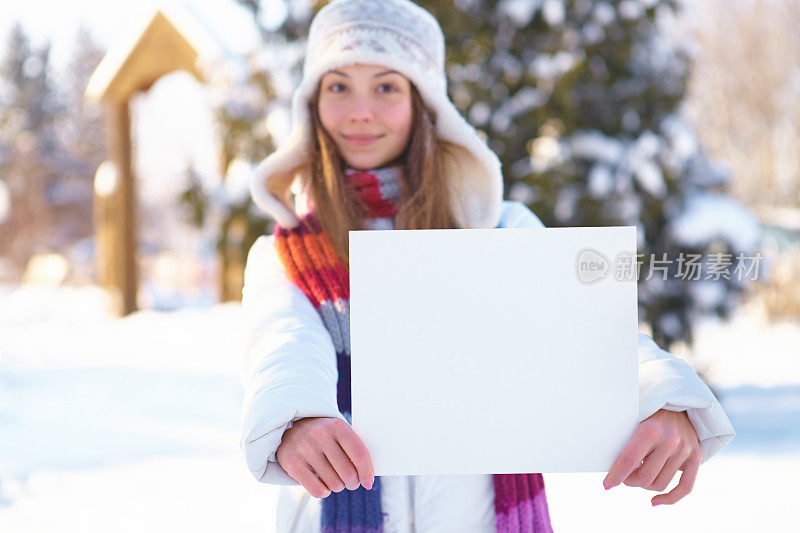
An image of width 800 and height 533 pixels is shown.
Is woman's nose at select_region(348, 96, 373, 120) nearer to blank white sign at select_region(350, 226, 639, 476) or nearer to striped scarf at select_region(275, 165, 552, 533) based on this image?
striped scarf at select_region(275, 165, 552, 533)

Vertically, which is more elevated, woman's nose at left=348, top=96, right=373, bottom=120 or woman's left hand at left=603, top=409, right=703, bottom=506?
woman's nose at left=348, top=96, right=373, bottom=120

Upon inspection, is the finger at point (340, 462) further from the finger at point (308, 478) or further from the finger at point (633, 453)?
the finger at point (633, 453)

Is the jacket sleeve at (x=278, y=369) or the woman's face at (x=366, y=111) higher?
the woman's face at (x=366, y=111)

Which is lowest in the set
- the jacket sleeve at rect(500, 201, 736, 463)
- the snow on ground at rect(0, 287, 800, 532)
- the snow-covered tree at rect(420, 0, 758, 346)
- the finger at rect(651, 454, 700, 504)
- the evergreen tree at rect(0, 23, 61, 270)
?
the snow on ground at rect(0, 287, 800, 532)

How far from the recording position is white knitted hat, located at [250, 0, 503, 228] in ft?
4.58

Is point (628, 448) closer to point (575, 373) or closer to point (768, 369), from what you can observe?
point (575, 373)

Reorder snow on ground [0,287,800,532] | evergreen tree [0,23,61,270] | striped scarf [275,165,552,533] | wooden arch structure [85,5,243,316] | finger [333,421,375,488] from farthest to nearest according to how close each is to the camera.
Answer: evergreen tree [0,23,61,270]
wooden arch structure [85,5,243,316]
snow on ground [0,287,800,532]
striped scarf [275,165,552,533]
finger [333,421,375,488]

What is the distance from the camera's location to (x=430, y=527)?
1.25 m

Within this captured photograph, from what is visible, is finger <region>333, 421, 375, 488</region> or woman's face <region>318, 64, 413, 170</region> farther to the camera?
woman's face <region>318, 64, 413, 170</region>

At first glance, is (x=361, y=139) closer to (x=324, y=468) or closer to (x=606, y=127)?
(x=324, y=468)

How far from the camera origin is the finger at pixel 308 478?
3.11 ft

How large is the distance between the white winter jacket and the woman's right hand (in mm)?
18
